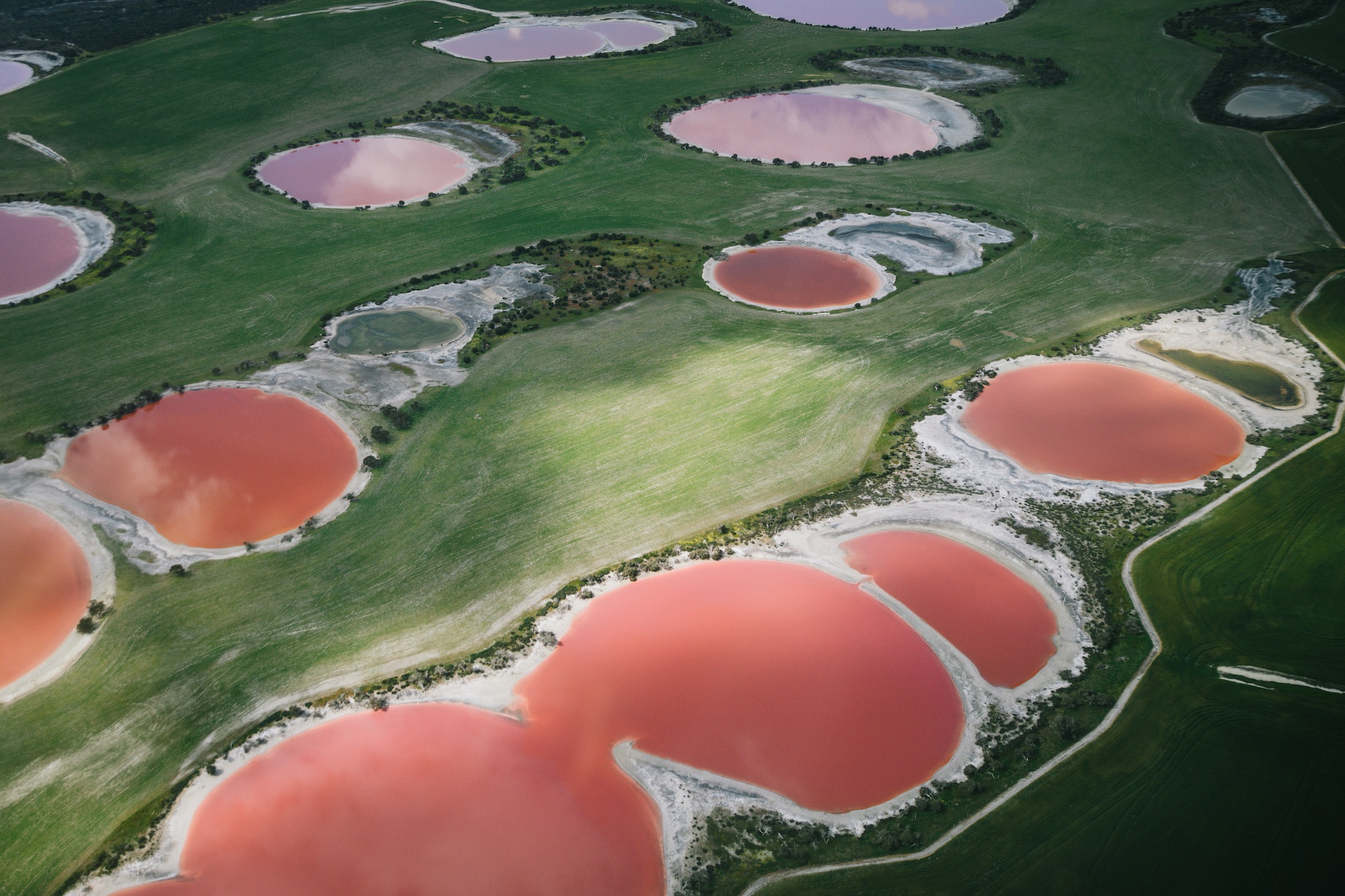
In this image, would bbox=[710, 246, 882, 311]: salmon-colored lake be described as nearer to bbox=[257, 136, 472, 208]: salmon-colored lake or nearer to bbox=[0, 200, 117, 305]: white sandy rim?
bbox=[257, 136, 472, 208]: salmon-colored lake

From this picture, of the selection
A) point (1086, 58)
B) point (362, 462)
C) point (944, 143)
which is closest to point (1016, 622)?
point (362, 462)

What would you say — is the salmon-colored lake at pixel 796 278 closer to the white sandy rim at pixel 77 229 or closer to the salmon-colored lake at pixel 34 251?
the white sandy rim at pixel 77 229

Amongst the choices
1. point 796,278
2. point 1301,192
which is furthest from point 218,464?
point 1301,192

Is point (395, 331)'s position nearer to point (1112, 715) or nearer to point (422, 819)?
point (422, 819)

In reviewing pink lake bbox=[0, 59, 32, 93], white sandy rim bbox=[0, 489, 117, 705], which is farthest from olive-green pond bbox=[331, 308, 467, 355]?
pink lake bbox=[0, 59, 32, 93]

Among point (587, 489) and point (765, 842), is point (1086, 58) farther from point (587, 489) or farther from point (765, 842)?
point (765, 842)

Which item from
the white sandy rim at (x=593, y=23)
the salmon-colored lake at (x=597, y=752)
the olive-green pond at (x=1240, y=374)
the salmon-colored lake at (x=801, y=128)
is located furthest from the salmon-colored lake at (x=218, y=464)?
the white sandy rim at (x=593, y=23)
